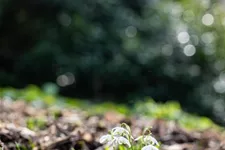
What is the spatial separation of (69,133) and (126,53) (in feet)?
15.6

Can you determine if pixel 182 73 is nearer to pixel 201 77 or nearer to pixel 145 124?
pixel 201 77

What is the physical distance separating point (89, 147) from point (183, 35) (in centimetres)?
544

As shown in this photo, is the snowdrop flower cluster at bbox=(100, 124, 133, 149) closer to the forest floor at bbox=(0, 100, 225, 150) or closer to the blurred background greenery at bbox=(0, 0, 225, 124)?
the forest floor at bbox=(0, 100, 225, 150)

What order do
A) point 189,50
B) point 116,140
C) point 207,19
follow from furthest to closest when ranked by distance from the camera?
point 207,19, point 189,50, point 116,140

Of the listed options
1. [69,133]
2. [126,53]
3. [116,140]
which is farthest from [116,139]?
[126,53]

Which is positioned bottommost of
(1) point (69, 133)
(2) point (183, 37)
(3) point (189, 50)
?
(1) point (69, 133)

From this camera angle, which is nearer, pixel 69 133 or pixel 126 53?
pixel 69 133

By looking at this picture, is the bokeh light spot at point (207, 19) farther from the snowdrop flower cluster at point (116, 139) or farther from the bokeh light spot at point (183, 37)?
the snowdrop flower cluster at point (116, 139)

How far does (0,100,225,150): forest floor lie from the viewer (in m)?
2.41

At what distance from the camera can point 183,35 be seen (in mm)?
7695

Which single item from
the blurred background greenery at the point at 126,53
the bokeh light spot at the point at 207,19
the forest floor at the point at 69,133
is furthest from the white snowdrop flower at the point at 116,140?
the bokeh light spot at the point at 207,19

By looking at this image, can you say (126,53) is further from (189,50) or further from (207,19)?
(207,19)

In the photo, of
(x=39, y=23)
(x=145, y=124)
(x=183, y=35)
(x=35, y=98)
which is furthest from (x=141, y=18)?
(x=145, y=124)

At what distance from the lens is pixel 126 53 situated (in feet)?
24.1
